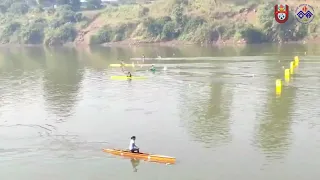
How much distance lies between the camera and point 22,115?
111ft

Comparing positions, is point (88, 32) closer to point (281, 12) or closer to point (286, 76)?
point (281, 12)

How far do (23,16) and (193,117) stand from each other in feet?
364

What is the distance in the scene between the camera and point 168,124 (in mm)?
29938

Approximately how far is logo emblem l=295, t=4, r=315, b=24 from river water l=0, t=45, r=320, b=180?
132ft

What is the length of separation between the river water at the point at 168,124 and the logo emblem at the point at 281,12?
30.2 metres

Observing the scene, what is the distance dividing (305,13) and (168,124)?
69.8 meters

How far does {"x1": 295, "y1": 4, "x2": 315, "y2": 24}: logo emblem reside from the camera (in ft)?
291

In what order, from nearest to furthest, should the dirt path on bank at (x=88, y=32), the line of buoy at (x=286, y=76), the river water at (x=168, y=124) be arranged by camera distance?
the river water at (x=168, y=124) < the line of buoy at (x=286, y=76) < the dirt path on bank at (x=88, y=32)

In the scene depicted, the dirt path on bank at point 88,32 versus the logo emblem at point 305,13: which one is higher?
the logo emblem at point 305,13

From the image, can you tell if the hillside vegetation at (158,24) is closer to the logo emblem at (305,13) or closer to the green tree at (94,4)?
the logo emblem at (305,13)

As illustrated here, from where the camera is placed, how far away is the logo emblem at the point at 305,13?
88.8m

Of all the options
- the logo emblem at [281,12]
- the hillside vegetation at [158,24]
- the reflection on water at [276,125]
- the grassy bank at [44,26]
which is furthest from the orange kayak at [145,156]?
the grassy bank at [44,26]

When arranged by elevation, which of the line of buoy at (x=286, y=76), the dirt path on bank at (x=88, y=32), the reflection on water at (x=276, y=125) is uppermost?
the dirt path on bank at (x=88, y=32)

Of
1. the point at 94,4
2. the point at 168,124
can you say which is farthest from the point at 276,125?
the point at 94,4
